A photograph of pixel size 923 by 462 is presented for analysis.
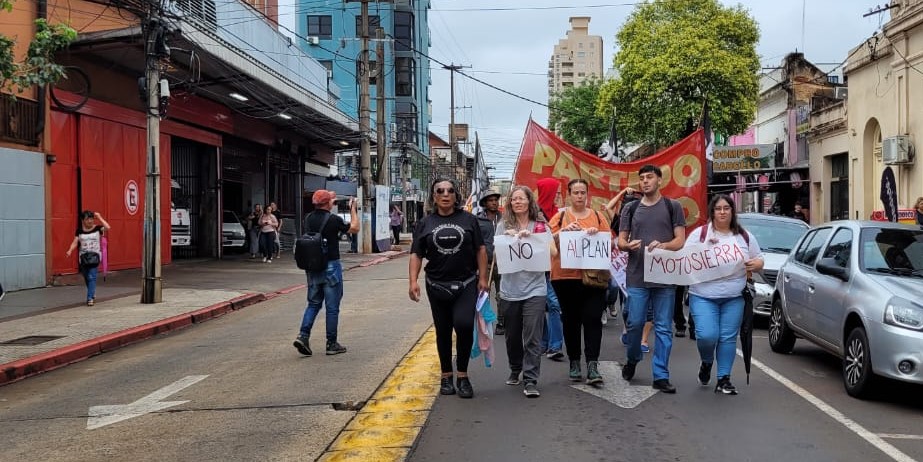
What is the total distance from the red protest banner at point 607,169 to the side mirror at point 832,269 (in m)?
1.48

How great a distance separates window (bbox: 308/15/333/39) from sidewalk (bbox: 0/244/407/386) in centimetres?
4354

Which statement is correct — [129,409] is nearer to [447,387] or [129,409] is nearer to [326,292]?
[326,292]

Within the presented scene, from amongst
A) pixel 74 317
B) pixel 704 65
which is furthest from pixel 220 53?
pixel 704 65

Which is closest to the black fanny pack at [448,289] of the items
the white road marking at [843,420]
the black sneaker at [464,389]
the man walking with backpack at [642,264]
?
the black sneaker at [464,389]

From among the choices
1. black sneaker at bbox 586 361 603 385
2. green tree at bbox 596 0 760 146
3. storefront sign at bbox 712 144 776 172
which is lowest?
black sneaker at bbox 586 361 603 385

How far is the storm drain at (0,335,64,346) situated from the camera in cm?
1009

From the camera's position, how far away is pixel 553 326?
8.12 metres

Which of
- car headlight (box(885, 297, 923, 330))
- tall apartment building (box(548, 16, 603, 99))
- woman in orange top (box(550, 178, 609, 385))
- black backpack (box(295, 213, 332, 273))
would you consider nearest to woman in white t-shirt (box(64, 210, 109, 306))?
black backpack (box(295, 213, 332, 273))

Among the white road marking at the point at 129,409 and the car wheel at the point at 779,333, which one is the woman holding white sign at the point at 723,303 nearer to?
the car wheel at the point at 779,333

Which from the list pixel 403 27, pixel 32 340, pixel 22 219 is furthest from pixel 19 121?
pixel 403 27

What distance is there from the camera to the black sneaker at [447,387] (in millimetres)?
6531

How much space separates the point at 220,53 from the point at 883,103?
19126 millimetres

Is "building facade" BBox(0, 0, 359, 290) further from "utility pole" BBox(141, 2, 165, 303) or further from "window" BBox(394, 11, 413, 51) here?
"window" BBox(394, 11, 413, 51)

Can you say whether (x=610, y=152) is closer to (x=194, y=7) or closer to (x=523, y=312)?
(x=523, y=312)
